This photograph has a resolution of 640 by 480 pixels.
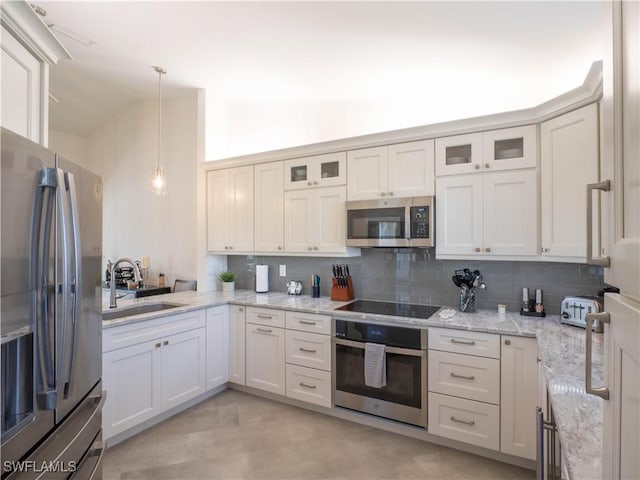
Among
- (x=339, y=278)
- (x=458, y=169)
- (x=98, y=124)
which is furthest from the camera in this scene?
(x=98, y=124)

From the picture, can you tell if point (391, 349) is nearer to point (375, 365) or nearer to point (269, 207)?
point (375, 365)

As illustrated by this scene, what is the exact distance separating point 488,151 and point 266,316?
7.63ft

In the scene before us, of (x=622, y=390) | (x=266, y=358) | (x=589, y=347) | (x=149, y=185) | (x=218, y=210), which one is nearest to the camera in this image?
(x=622, y=390)

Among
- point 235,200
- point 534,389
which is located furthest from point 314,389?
point 235,200

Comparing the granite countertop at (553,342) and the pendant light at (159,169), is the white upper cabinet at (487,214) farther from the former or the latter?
the pendant light at (159,169)

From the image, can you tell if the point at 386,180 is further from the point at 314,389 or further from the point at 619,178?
the point at 619,178

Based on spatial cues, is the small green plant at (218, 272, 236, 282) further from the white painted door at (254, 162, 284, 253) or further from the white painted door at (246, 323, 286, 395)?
the white painted door at (246, 323, 286, 395)

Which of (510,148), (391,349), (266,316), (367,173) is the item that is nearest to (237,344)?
(266,316)

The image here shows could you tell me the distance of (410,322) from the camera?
2506 mm

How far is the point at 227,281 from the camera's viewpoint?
155 inches

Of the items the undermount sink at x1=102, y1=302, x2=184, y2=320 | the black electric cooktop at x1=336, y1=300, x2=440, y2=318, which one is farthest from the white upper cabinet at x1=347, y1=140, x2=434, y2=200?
the undermount sink at x1=102, y1=302, x2=184, y2=320

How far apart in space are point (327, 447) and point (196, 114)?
366cm

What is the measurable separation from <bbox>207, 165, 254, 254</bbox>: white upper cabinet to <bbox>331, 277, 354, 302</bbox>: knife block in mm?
1033

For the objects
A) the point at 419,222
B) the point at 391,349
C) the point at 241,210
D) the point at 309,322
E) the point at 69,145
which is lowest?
the point at 391,349
